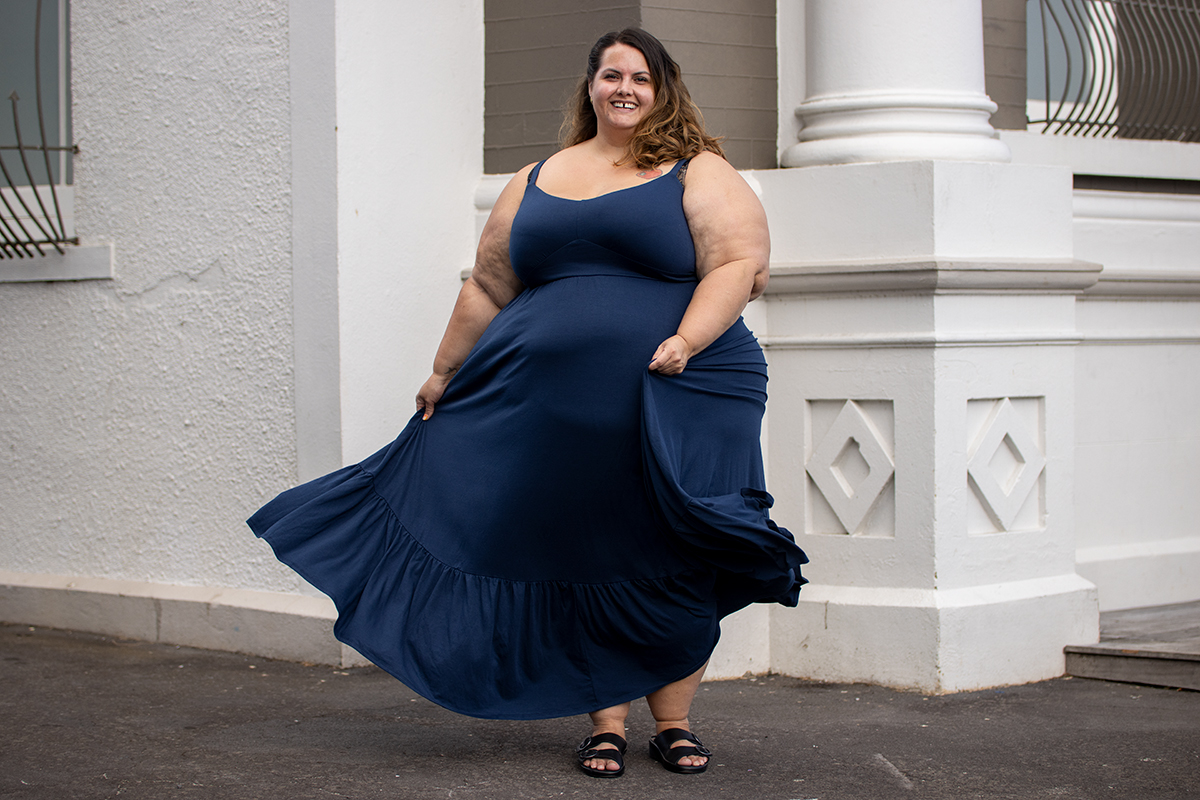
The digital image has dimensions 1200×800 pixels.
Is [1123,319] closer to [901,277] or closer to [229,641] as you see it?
[901,277]

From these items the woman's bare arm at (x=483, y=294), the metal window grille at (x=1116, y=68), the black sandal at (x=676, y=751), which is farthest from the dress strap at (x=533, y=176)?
the metal window grille at (x=1116, y=68)

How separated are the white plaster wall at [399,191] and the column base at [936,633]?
1.72 m

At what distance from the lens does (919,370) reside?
442 centimetres

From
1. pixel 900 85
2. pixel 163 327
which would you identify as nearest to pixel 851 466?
pixel 900 85

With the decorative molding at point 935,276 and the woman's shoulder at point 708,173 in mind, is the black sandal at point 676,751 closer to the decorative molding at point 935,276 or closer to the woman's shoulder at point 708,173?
the woman's shoulder at point 708,173

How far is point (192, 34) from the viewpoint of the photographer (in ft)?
16.7

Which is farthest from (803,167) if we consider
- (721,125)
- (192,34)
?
(192,34)

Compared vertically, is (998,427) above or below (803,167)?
below

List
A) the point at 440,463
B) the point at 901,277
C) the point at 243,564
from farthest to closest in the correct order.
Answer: the point at 243,564
the point at 901,277
the point at 440,463

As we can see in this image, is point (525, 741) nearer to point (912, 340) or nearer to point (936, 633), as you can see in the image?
point (936, 633)

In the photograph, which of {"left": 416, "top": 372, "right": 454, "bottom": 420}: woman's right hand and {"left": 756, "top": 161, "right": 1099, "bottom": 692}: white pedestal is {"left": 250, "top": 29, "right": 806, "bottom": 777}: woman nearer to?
{"left": 416, "top": 372, "right": 454, "bottom": 420}: woman's right hand

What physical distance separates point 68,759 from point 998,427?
319cm

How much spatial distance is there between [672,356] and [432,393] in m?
0.82

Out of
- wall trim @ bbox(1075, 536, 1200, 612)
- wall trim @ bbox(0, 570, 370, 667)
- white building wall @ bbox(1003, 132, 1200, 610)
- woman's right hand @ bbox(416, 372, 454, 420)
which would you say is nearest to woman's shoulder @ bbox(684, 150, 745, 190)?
woman's right hand @ bbox(416, 372, 454, 420)
